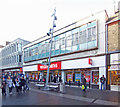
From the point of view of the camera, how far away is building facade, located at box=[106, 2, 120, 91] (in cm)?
1268

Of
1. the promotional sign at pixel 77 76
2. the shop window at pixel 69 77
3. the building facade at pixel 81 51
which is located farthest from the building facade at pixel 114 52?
the shop window at pixel 69 77

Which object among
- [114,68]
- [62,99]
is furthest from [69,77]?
[62,99]

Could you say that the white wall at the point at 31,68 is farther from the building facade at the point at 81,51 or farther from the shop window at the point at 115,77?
the shop window at the point at 115,77

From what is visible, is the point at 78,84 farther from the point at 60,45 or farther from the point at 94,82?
the point at 60,45

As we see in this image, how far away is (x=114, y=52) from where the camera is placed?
1304cm

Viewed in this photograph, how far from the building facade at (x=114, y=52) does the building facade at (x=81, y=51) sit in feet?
2.16

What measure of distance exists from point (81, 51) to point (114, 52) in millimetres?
4264

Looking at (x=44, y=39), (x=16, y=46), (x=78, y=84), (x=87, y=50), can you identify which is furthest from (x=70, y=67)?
(x=16, y=46)

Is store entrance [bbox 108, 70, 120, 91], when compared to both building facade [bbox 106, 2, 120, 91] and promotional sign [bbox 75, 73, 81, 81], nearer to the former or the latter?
building facade [bbox 106, 2, 120, 91]

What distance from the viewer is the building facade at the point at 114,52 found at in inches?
499

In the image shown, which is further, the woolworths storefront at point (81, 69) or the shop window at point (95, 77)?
the shop window at point (95, 77)

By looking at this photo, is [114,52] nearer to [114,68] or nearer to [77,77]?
[114,68]

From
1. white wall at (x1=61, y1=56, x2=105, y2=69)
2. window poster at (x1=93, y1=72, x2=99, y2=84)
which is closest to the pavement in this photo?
white wall at (x1=61, y1=56, x2=105, y2=69)

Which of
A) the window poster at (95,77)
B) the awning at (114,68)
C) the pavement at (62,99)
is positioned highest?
the awning at (114,68)
